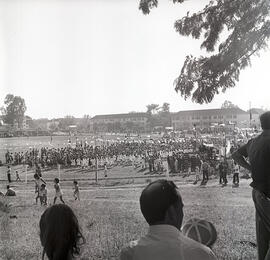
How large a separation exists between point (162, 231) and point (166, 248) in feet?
0.28

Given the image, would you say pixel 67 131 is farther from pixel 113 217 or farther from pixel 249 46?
pixel 249 46

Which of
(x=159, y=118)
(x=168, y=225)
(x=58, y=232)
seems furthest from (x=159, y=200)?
(x=159, y=118)

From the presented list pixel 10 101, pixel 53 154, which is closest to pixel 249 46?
pixel 10 101

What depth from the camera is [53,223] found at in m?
2.27

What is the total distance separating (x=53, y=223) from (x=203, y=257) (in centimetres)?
83

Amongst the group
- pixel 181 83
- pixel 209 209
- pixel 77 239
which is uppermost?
pixel 181 83

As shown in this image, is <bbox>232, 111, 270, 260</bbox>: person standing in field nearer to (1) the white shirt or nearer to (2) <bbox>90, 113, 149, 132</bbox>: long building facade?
(1) the white shirt

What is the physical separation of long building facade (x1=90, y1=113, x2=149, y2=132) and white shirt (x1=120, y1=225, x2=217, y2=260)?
51.2 feet

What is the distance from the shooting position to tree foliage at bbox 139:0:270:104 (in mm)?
5602

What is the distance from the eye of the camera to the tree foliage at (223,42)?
18.4ft

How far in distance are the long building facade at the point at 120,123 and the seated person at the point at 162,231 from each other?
613 inches

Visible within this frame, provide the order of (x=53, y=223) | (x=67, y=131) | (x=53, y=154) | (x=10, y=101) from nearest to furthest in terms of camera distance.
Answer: (x=53, y=223), (x=10, y=101), (x=53, y=154), (x=67, y=131)

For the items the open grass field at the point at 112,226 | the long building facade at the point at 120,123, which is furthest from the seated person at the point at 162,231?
the long building facade at the point at 120,123

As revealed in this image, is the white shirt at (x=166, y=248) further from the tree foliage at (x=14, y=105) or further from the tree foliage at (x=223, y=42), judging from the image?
the tree foliage at (x=14, y=105)
